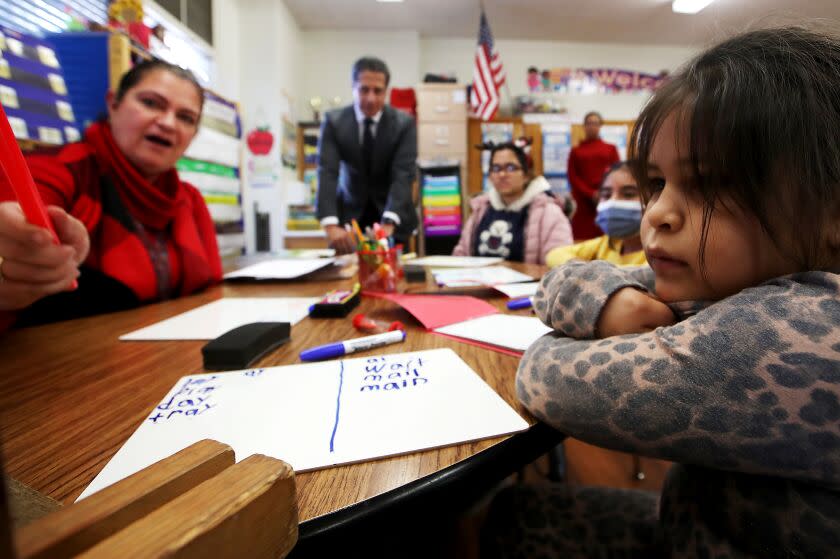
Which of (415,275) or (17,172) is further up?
(17,172)

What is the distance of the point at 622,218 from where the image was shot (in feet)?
4.05

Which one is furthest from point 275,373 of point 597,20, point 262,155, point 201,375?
point 597,20

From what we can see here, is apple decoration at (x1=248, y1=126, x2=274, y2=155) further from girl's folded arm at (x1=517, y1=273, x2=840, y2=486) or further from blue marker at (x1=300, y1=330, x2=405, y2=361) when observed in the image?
girl's folded arm at (x1=517, y1=273, x2=840, y2=486)

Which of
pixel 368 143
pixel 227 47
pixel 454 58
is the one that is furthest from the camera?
pixel 454 58

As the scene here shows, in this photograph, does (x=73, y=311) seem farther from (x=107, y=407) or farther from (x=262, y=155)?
(x=262, y=155)

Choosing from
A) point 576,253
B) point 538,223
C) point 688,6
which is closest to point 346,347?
point 576,253

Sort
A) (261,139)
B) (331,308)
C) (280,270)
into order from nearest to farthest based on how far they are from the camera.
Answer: (331,308) → (280,270) → (261,139)

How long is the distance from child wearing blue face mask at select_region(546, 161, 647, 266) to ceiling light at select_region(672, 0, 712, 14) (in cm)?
350

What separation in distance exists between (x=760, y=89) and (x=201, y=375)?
56 cm

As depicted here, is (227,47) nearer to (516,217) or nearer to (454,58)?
(454,58)

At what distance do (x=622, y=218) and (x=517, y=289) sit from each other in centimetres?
61

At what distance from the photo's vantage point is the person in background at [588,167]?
12.4 ft

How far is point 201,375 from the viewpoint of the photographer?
0.44m

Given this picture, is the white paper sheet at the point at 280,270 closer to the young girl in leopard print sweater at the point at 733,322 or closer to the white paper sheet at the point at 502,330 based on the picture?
the white paper sheet at the point at 502,330
